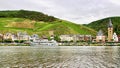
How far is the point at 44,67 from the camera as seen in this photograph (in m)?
48.9

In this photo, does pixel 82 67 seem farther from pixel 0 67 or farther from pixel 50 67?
pixel 0 67

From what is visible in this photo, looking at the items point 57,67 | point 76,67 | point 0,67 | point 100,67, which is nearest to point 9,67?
point 0,67

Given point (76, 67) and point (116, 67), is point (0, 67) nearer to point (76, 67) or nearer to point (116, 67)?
point (76, 67)

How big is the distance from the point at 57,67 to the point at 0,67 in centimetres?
937

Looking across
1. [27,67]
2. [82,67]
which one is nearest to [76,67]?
[82,67]

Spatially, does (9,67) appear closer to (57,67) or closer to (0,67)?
(0,67)

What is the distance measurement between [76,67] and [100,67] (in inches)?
161

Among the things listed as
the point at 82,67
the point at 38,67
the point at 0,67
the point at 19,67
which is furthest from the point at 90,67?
the point at 0,67

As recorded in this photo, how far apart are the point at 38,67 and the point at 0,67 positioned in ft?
20.3

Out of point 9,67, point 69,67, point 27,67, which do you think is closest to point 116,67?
point 69,67

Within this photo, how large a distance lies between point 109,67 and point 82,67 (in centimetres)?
454

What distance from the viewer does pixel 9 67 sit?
4831 centimetres

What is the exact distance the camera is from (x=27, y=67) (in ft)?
158

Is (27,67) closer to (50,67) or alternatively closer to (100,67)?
(50,67)
